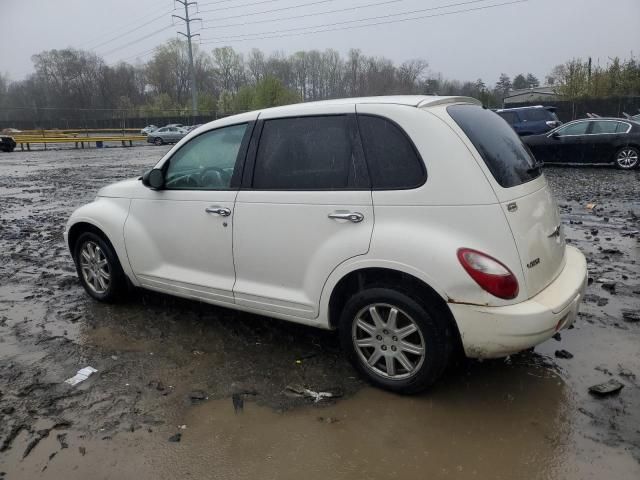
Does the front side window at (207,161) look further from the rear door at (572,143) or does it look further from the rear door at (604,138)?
the rear door at (604,138)

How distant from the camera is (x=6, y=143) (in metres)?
30.4

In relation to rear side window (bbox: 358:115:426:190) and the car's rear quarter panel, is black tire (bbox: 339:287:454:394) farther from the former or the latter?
rear side window (bbox: 358:115:426:190)

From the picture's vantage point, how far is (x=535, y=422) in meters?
3.05

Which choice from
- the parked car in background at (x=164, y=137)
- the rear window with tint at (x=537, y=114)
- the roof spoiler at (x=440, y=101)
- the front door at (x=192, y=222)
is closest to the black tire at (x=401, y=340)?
the front door at (x=192, y=222)

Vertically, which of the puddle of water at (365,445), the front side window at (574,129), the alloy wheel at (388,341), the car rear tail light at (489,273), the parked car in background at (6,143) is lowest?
the puddle of water at (365,445)

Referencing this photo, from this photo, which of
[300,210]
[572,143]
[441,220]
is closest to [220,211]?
[300,210]

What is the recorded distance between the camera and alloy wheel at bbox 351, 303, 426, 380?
10.5 ft

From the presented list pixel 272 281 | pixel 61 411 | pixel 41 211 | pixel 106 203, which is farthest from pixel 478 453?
pixel 41 211

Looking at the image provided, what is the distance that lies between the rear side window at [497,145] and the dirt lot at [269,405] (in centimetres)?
Result: 137

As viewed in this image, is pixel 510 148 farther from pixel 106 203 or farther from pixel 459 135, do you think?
pixel 106 203

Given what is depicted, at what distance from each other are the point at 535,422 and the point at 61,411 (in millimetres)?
2950

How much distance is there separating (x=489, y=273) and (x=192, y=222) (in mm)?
2330

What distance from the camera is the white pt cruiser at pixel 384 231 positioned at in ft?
9.69

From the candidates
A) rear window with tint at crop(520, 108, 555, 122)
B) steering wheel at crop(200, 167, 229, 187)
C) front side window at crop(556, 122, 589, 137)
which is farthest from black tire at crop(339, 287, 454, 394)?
rear window with tint at crop(520, 108, 555, 122)
